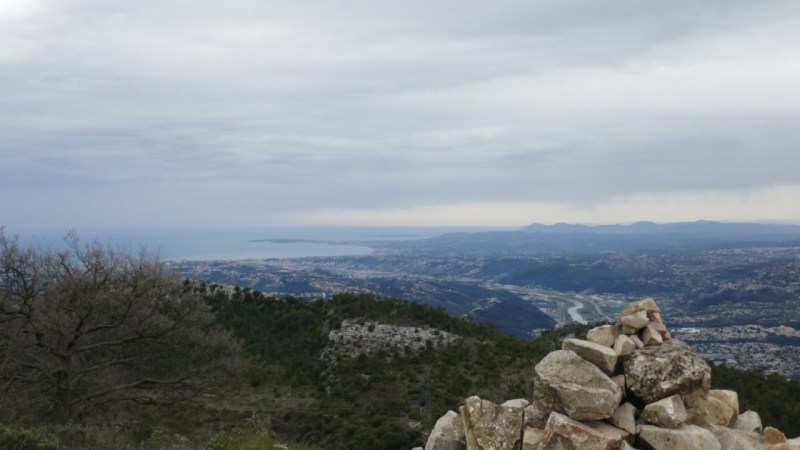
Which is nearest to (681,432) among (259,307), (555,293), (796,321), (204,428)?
(204,428)

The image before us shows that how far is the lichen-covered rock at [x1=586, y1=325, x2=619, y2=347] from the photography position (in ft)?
41.0

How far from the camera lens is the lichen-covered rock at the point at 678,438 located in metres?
10.0

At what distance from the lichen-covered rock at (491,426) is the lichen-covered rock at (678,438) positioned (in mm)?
2388

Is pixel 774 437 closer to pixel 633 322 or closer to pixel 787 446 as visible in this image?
pixel 787 446

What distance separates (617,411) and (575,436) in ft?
5.32

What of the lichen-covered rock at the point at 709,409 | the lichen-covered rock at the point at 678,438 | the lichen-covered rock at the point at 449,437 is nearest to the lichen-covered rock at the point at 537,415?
the lichen-covered rock at the point at 449,437

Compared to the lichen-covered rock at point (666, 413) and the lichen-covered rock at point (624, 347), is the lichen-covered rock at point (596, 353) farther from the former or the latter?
the lichen-covered rock at point (666, 413)

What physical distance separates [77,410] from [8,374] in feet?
9.45

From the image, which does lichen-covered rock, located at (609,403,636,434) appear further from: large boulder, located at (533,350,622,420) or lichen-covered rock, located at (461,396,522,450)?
lichen-covered rock, located at (461,396,522,450)

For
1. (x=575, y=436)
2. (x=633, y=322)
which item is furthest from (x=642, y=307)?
(x=575, y=436)

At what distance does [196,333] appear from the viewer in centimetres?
2667

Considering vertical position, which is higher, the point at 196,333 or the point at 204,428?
the point at 196,333

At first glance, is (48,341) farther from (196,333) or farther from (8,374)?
(196,333)

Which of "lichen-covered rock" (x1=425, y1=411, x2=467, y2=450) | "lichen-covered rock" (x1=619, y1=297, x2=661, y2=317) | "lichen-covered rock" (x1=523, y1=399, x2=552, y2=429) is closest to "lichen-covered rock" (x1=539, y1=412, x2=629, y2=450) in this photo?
"lichen-covered rock" (x1=523, y1=399, x2=552, y2=429)
